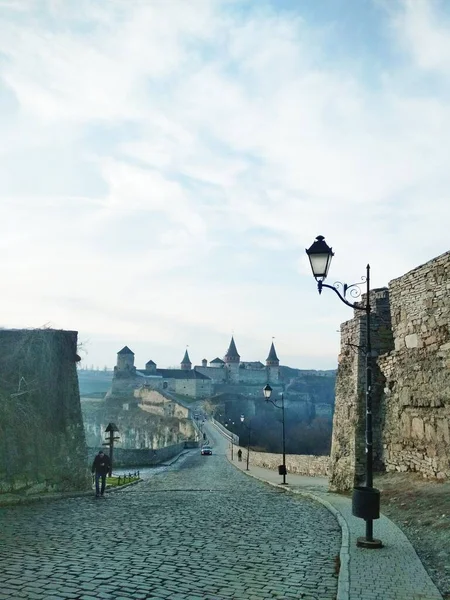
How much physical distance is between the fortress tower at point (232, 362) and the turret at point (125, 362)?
1097 inches

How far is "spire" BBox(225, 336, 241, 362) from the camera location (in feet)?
506

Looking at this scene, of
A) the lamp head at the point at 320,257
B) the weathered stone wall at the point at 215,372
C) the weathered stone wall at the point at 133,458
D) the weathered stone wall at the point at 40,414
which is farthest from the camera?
the weathered stone wall at the point at 215,372

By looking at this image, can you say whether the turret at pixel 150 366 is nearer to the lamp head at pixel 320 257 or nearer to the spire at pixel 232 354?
the spire at pixel 232 354

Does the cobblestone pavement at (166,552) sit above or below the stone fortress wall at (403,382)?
below

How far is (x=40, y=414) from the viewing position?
15109 mm

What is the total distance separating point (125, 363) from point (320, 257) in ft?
435

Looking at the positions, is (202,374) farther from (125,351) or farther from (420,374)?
(420,374)

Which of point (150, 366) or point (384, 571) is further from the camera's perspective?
point (150, 366)

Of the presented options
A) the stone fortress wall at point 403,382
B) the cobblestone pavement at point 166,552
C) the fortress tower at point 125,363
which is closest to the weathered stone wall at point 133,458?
the stone fortress wall at point 403,382

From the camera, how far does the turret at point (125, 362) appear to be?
137125 mm

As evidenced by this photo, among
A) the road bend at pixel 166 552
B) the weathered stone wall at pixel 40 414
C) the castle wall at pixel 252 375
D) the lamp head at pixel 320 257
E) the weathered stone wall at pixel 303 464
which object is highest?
the castle wall at pixel 252 375

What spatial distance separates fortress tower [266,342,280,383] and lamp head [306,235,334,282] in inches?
5712

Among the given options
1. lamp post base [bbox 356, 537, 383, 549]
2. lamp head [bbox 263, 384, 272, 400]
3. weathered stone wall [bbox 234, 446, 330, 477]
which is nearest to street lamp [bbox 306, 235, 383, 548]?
lamp post base [bbox 356, 537, 383, 549]

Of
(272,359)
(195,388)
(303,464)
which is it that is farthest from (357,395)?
(272,359)
